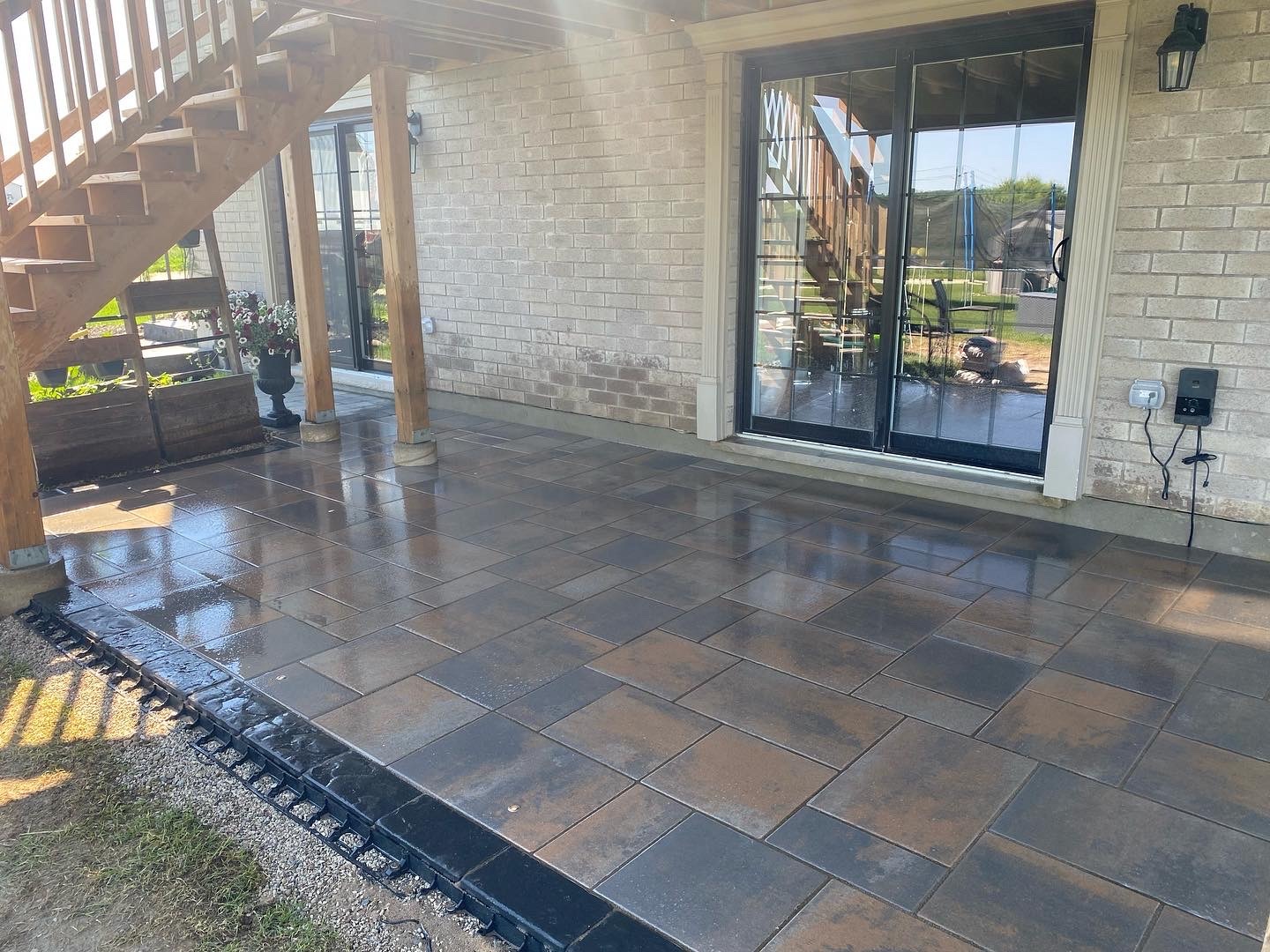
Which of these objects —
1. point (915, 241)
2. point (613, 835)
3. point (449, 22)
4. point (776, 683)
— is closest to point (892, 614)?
point (776, 683)

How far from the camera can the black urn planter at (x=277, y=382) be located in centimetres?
671

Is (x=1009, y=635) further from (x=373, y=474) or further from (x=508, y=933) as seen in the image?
(x=373, y=474)

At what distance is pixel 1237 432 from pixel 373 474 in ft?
14.4

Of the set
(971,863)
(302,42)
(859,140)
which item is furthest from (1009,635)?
(302,42)

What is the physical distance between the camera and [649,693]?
9.66 ft

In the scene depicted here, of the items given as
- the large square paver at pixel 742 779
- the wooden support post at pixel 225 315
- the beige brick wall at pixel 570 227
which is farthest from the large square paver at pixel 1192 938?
the wooden support post at pixel 225 315

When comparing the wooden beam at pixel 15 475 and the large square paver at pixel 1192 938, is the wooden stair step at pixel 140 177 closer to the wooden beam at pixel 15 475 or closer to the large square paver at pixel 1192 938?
the wooden beam at pixel 15 475

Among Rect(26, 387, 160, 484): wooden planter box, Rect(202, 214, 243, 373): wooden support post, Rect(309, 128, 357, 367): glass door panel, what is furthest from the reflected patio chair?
Rect(309, 128, 357, 367): glass door panel

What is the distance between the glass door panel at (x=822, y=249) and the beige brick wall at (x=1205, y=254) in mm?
1211

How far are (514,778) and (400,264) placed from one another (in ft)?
12.1

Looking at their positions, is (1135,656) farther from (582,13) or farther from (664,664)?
(582,13)

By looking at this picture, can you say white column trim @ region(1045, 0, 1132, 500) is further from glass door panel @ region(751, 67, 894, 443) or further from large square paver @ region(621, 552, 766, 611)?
large square paver @ region(621, 552, 766, 611)

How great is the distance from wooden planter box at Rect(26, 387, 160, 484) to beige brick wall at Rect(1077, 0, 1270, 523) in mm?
5244

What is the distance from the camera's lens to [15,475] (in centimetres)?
362
